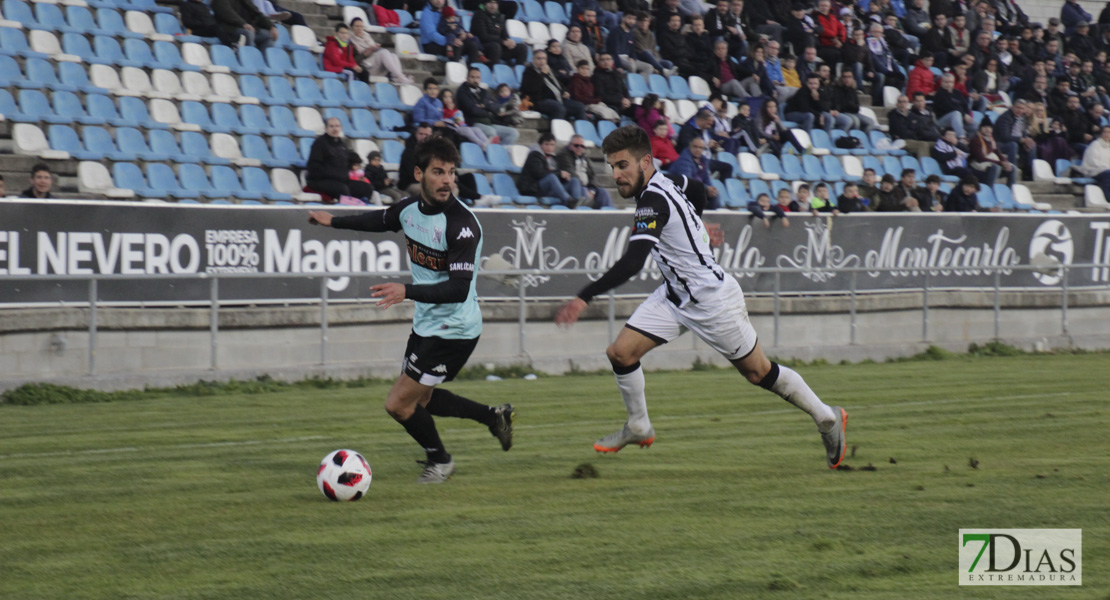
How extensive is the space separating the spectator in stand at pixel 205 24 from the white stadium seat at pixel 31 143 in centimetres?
373

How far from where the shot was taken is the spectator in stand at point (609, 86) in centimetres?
2292

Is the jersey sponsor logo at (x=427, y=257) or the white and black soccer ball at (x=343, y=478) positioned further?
the jersey sponsor logo at (x=427, y=257)

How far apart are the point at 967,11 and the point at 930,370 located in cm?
1691

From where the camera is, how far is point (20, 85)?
17516mm

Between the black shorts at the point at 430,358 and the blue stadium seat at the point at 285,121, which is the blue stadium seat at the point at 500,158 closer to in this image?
the blue stadium seat at the point at 285,121

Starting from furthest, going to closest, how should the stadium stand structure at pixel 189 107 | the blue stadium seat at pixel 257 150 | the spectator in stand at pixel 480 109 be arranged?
the spectator in stand at pixel 480 109, the blue stadium seat at pixel 257 150, the stadium stand structure at pixel 189 107

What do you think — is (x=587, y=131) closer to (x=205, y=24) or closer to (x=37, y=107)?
(x=205, y=24)

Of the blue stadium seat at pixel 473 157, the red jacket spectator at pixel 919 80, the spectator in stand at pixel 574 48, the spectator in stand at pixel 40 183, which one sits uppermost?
the red jacket spectator at pixel 919 80

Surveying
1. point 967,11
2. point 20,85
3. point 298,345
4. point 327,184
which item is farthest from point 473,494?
point 967,11

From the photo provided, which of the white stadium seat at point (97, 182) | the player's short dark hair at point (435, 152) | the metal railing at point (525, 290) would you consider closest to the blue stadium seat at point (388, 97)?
the metal railing at point (525, 290)

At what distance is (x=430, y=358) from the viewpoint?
8.12 m

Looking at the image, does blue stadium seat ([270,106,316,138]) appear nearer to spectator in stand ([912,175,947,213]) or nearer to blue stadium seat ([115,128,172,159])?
blue stadium seat ([115,128,172,159])

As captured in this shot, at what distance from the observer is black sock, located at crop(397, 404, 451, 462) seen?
8258 millimetres

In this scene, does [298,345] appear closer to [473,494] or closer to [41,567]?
[473,494]
